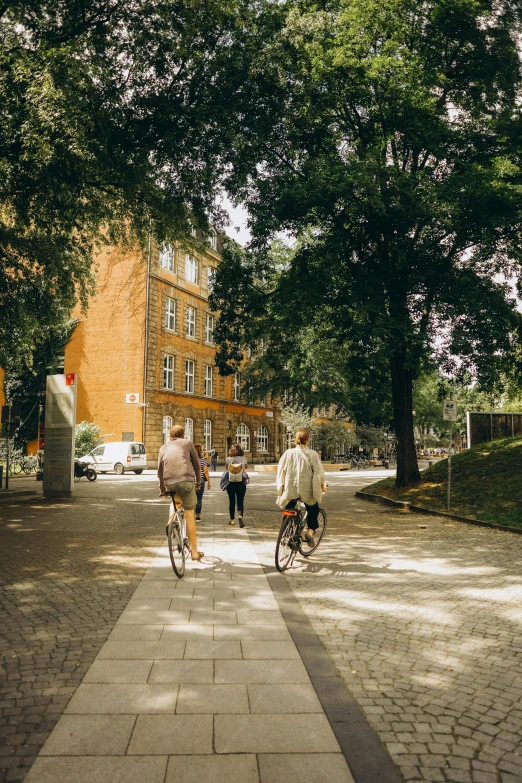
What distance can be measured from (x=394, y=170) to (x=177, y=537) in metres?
10.5

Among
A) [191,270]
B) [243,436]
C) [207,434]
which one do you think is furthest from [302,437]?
[243,436]

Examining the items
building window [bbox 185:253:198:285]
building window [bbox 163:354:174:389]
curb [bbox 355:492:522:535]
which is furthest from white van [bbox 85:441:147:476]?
curb [bbox 355:492:522:535]

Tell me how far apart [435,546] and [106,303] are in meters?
31.2

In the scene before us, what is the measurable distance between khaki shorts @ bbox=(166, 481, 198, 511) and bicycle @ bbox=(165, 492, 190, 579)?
74 millimetres

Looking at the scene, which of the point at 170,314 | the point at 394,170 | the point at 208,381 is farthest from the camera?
the point at 208,381

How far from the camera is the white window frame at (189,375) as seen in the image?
41.4 metres

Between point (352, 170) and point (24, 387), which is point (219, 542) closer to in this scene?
point (352, 170)

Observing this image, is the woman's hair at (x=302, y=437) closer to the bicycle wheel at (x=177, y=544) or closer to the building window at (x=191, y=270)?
the bicycle wheel at (x=177, y=544)

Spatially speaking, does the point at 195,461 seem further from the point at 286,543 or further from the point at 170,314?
the point at 170,314

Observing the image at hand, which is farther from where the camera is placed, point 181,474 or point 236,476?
point 236,476

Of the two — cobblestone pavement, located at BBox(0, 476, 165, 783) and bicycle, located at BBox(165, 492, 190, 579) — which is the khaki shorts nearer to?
bicycle, located at BBox(165, 492, 190, 579)

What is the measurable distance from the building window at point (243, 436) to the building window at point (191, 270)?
12.3 metres

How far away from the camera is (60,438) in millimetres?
17891

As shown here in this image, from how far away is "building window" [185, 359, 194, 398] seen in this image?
136 ft
